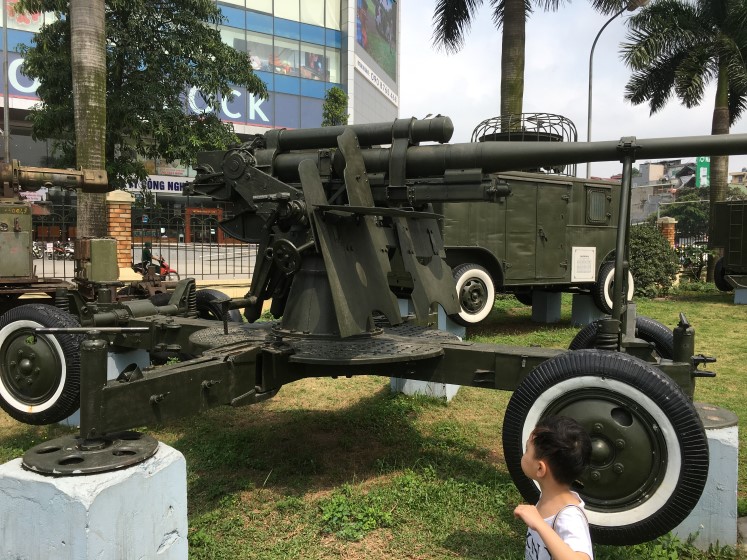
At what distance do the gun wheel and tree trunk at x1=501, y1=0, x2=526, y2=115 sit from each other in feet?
39.4

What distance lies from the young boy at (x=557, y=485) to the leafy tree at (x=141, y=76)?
13818 mm

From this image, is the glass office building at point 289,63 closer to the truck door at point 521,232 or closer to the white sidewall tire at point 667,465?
the truck door at point 521,232

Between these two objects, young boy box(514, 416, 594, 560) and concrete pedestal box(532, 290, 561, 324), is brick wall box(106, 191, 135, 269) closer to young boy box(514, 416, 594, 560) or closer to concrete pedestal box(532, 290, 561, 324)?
concrete pedestal box(532, 290, 561, 324)

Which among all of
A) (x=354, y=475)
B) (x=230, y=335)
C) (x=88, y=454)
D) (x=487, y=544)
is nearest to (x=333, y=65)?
(x=230, y=335)

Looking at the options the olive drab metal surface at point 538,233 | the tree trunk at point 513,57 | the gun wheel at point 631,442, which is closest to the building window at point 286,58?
the tree trunk at point 513,57

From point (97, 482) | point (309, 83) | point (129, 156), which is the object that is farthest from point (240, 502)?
point (309, 83)

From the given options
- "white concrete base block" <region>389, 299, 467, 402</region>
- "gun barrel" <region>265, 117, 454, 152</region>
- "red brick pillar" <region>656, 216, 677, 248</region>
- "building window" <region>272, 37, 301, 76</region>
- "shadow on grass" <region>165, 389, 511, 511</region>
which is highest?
"building window" <region>272, 37, 301, 76</region>

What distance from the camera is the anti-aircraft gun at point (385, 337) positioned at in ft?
9.02

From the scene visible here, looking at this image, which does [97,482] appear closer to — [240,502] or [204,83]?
[240,502]

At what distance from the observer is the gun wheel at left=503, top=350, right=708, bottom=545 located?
2729 millimetres

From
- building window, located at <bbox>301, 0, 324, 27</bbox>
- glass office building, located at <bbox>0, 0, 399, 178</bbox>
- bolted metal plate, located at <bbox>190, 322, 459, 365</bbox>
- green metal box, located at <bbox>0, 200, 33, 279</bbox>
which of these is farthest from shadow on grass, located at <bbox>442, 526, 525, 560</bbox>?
building window, located at <bbox>301, 0, 324, 27</bbox>

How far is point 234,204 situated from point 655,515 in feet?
10.1

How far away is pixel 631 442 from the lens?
2822 mm

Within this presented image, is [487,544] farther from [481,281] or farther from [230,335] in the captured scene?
[481,281]
